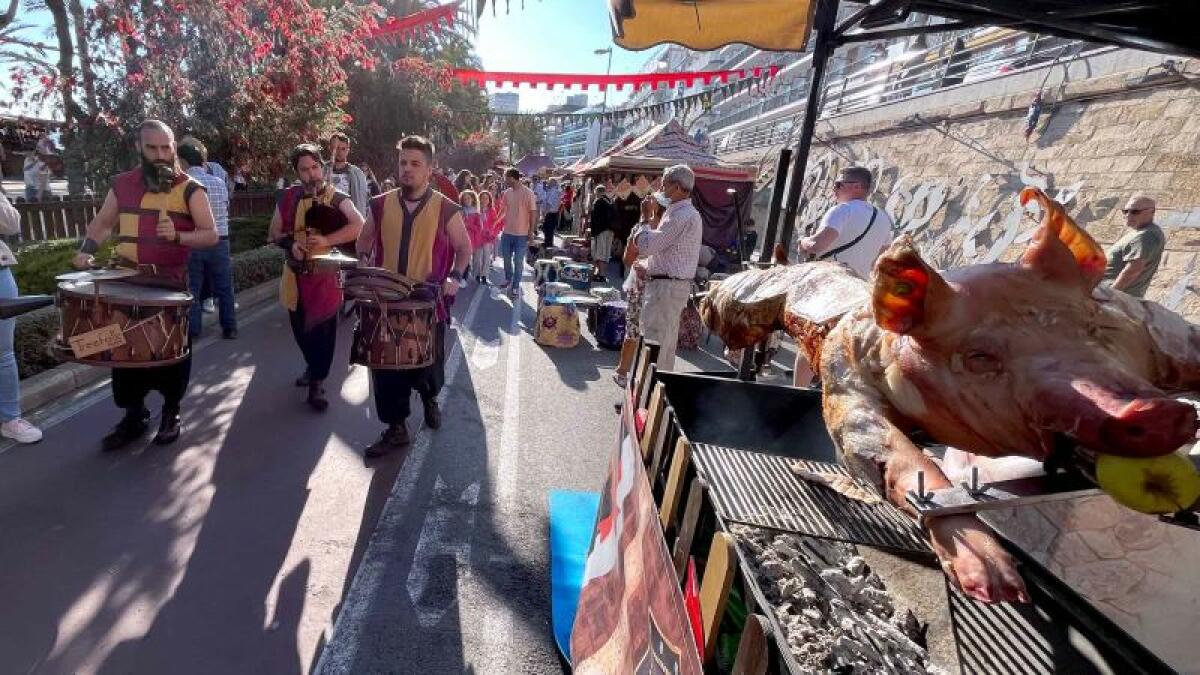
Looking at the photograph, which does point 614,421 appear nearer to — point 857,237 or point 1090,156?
point 857,237

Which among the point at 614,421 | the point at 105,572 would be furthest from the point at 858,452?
the point at 614,421

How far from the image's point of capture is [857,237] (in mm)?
4680

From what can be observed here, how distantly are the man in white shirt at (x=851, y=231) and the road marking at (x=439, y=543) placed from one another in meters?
2.77

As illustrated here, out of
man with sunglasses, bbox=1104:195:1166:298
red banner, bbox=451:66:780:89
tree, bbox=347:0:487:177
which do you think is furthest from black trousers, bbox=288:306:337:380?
tree, bbox=347:0:487:177

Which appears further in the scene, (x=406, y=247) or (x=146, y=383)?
(x=406, y=247)

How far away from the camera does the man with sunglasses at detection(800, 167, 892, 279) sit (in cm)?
465

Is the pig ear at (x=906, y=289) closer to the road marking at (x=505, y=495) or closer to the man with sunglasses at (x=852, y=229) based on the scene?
the road marking at (x=505, y=495)

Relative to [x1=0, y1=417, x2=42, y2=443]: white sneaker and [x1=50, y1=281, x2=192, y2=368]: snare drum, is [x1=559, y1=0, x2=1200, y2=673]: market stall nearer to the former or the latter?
[x1=50, y1=281, x2=192, y2=368]: snare drum

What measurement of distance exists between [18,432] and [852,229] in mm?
5958

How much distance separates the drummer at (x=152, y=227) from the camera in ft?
11.7

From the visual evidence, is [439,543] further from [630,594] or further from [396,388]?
[630,594]

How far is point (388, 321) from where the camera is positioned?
11.8 ft

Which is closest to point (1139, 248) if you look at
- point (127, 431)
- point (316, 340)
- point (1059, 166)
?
point (1059, 166)

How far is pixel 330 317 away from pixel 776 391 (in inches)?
134
